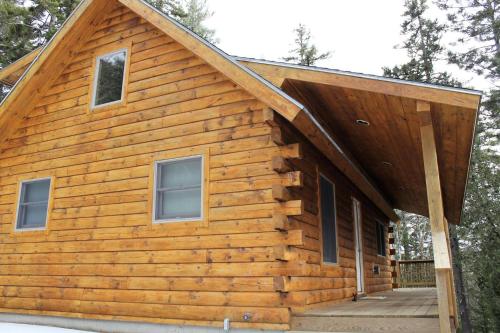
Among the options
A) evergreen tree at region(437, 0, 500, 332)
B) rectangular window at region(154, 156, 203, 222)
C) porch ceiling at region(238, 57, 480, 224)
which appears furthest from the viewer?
evergreen tree at region(437, 0, 500, 332)

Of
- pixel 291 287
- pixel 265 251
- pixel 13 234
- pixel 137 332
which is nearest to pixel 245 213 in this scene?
pixel 265 251

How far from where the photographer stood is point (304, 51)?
96.3 ft

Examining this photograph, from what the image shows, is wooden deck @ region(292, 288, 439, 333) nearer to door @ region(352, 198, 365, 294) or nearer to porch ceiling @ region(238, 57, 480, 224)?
porch ceiling @ region(238, 57, 480, 224)

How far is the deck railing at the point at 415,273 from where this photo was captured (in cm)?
1444

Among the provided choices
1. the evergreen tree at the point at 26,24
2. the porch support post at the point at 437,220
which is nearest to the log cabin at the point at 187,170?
the porch support post at the point at 437,220

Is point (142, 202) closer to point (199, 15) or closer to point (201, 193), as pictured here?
point (201, 193)

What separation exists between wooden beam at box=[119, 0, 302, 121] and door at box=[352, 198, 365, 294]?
16.3 ft

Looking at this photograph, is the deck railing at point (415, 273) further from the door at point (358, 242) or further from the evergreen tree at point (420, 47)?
the evergreen tree at point (420, 47)

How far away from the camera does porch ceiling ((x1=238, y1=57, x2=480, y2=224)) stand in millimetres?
4926

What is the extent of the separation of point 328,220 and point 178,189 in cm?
269

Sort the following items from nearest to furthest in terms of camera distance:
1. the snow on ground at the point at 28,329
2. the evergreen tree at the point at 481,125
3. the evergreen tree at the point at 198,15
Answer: the snow on ground at the point at 28,329
the evergreen tree at the point at 481,125
the evergreen tree at the point at 198,15

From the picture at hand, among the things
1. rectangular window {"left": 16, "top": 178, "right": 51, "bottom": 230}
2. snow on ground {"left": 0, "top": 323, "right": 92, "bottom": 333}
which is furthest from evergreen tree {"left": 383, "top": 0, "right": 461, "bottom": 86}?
snow on ground {"left": 0, "top": 323, "right": 92, "bottom": 333}

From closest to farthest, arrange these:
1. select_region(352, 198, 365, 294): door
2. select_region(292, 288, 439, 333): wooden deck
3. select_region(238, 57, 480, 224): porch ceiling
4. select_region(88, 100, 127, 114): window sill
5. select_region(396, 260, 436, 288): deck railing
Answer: select_region(292, 288, 439, 333): wooden deck → select_region(238, 57, 480, 224): porch ceiling → select_region(88, 100, 127, 114): window sill → select_region(352, 198, 365, 294): door → select_region(396, 260, 436, 288): deck railing

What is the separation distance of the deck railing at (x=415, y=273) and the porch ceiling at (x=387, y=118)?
5641 mm
